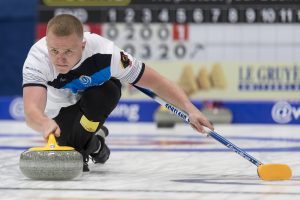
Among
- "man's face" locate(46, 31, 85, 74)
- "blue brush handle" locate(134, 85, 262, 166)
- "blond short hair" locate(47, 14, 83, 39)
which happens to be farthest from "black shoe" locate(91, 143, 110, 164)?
"blond short hair" locate(47, 14, 83, 39)

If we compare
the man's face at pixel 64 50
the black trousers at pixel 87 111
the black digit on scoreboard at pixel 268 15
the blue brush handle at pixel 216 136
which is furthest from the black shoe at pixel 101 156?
the black digit on scoreboard at pixel 268 15

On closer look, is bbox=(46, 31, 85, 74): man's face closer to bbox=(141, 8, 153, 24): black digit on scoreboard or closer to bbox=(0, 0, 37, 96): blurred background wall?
bbox=(141, 8, 153, 24): black digit on scoreboard

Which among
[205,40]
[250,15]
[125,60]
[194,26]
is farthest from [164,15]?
[125,60]

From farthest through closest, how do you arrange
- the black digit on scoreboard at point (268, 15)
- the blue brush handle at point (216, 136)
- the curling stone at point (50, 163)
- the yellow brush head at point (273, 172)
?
the black digit on scoreboard at point (268, 15) → the blue brush handle at point (216, 136) → the yellow brush head at point (273, 172) → the curling stone at point (50, 163)

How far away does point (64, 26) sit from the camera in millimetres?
3086

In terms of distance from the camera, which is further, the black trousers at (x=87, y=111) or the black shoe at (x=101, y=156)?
the black shoe at (x=101, y=156)

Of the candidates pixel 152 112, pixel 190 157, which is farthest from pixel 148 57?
pixel 190 157

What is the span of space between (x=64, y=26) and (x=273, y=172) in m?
0.99

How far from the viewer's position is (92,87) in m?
3.48

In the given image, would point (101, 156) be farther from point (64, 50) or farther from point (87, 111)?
point (64, 50)

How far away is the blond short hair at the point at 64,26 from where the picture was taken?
3076 mm

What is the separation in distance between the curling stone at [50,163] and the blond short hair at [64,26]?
0.39 metres

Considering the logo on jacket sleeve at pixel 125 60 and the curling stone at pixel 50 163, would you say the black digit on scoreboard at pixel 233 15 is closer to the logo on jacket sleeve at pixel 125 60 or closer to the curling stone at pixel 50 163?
the logo on jacket sleeve at pixel 125 60

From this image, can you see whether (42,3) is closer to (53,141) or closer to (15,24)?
(15,24)
